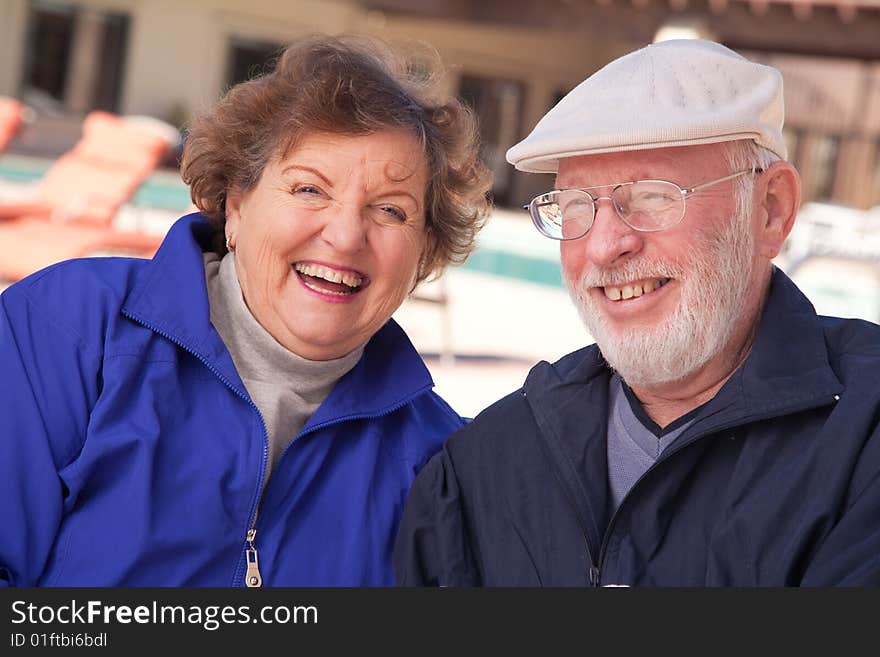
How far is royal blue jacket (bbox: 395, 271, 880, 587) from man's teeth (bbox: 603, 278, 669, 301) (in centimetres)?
18

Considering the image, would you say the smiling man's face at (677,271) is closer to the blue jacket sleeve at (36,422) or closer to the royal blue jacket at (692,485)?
the royal blue jacket at (692,485)

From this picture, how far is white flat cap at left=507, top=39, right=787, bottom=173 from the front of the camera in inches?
73.2

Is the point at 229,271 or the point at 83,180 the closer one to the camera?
the point at 229,271

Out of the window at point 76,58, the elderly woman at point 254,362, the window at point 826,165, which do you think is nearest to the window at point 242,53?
the window at point 76,58

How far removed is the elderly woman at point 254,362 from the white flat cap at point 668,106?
1.28ft

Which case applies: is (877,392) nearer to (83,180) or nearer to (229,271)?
(229,271)

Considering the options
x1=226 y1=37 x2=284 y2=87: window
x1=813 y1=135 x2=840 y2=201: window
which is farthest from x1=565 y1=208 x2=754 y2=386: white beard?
x1=813 y1=135 x2=840 y2=201: window

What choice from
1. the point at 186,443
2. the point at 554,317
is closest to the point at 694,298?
the point at 186,443

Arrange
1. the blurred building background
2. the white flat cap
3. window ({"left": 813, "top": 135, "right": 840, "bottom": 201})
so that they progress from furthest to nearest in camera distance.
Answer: window ({"left": 813, "top": 135, "right": 840, "bottom": 201}) < the blurred building background < the white flat cap

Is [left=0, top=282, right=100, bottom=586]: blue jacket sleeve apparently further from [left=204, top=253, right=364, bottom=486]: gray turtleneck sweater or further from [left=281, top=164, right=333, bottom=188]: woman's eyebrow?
[left=281, top=164, right=333, bottom=188]: woman's eyebrow

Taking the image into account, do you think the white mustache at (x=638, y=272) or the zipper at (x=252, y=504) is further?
the zipper at (x=252, y=504)

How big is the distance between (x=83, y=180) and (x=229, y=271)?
21.7ft

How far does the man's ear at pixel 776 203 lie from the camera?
1967mm

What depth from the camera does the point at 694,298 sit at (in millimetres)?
1917
